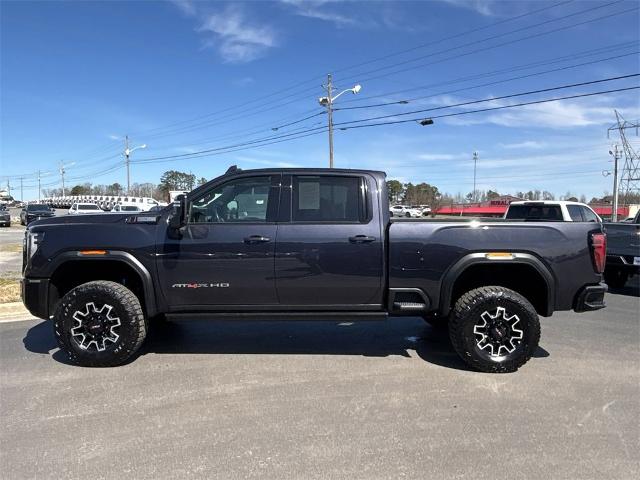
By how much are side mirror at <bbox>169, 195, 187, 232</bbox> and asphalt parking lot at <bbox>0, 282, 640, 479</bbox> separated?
1.43 m

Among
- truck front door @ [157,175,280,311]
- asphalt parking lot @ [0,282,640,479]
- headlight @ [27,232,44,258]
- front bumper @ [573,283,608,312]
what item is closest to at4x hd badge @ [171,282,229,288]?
truck front door @ [157,175,280,311]

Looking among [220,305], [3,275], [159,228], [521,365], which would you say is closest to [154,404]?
[220,305]

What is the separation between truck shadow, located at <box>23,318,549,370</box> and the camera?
17.9 ft

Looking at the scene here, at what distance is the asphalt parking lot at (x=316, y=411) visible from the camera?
3.17 m

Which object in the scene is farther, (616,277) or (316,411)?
(616,277)

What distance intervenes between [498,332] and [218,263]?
9.37ft

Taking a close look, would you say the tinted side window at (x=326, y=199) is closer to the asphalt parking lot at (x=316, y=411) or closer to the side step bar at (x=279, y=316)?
the side step bar at (x=279, y=316)

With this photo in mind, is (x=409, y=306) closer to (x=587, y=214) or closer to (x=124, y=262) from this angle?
(x=124, y=262)

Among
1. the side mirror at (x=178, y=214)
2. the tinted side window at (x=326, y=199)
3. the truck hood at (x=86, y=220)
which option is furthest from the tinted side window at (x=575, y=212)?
the truck hood at (x=86, y=220)

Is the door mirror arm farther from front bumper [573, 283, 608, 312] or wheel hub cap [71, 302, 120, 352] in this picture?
front bumper [573, 283, 608, 312]

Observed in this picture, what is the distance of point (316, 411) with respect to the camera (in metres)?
3.94

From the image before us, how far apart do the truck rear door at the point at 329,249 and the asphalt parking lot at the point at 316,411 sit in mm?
736

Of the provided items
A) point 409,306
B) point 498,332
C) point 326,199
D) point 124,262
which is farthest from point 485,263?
point 124,262

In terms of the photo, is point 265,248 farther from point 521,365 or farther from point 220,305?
point 521,365
